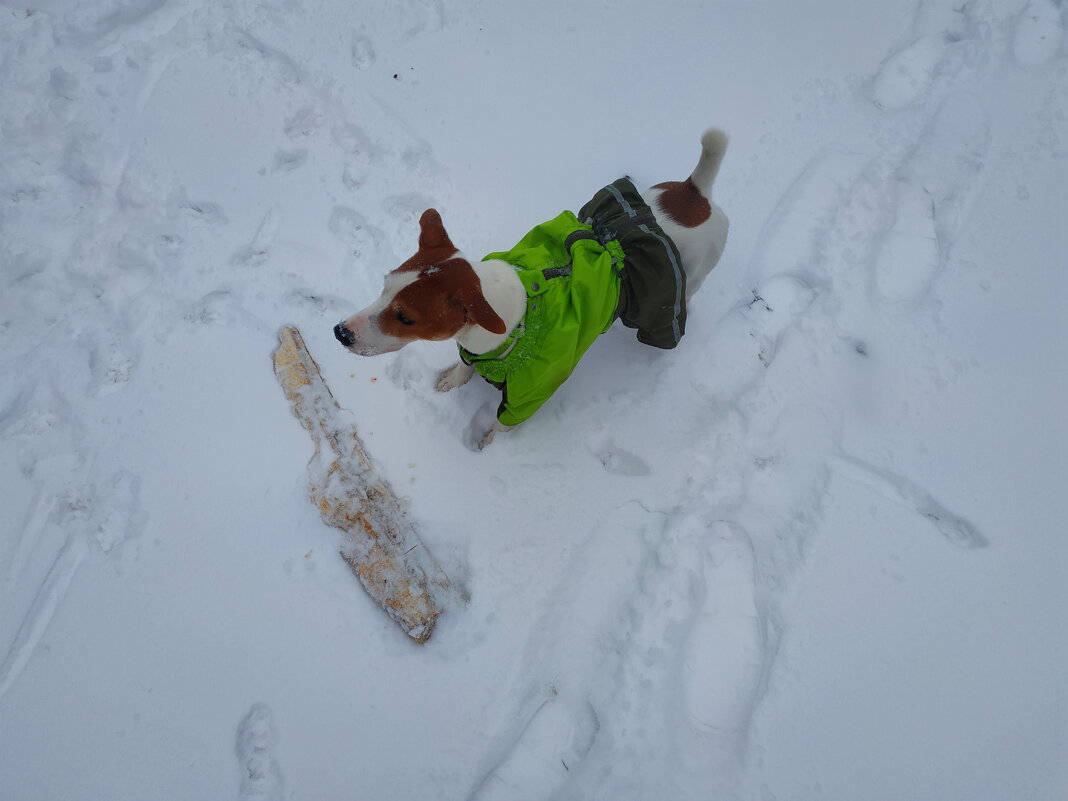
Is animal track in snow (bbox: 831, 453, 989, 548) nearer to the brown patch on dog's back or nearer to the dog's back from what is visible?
the dog's back

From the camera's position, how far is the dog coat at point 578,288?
Result: 2.22m

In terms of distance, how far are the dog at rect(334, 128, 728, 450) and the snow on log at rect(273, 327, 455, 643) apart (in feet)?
1.87

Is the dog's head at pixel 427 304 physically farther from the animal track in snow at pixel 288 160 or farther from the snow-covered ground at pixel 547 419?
the animal track in snow at pixel 288 160

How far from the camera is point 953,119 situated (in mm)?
3254

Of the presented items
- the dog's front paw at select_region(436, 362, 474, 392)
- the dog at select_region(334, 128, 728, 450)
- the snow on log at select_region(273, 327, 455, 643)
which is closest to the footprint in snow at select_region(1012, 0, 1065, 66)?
the dog at select_region(334, 128, 728, 450)

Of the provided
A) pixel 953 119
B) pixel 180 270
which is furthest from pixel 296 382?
pixel 953 119

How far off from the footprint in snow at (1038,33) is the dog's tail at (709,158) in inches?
95.2

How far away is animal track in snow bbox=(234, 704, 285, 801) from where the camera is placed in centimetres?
211

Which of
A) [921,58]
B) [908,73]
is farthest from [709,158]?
[921,58]

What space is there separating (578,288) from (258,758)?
2.04 m

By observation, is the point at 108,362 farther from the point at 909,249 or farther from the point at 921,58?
the point at 921,58

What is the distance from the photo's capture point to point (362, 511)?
96.3 inches

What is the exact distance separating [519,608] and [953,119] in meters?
3.40

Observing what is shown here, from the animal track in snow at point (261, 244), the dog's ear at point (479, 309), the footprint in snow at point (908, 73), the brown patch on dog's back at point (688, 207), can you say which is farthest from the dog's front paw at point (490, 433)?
the footprint in snow at point (908, 73)
